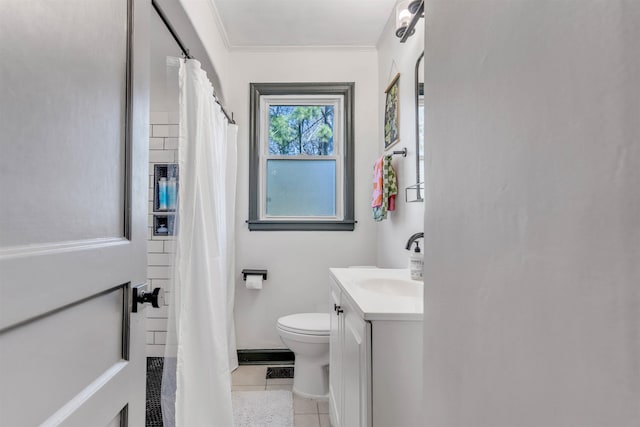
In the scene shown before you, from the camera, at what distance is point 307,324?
212 centimetres

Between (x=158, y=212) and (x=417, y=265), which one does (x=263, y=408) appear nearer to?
(x=417, y=265)

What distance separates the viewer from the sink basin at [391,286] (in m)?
1.57

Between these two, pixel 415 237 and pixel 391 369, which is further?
pixel 415 237

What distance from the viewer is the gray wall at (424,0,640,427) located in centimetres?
29

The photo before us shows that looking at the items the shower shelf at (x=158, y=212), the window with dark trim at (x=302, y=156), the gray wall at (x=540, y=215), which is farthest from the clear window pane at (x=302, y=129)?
the gray wall at (x=540, y=215)

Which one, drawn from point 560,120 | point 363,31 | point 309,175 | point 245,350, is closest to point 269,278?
point 245,350

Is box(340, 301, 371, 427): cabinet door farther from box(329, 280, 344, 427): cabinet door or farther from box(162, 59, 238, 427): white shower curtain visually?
box(162, 59, 238, 427): white shower curtain

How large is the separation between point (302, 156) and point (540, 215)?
2441mm

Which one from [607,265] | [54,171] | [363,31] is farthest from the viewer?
[363,31]

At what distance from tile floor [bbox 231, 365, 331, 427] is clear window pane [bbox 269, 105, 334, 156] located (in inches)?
66.8

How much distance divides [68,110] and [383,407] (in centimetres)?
107

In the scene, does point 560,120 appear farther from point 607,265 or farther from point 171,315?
point 171,315

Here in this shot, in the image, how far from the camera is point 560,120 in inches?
13.5

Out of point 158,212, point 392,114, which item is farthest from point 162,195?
point 392,114
